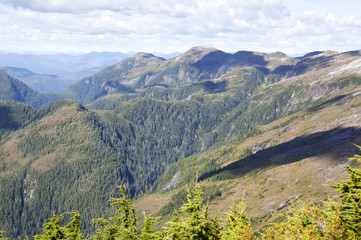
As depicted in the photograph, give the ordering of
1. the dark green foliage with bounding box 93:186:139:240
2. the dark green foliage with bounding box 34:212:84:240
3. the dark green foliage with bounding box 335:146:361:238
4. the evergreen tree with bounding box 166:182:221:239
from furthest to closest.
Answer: the dark green foliage with bounding box 93:186:139:240 → the dark green foliage with bounding box 34:212:84:240 → the evergreen tree with bounding box 166:182:221:239 → the dark green foliage with bounding box 335:146:361:238

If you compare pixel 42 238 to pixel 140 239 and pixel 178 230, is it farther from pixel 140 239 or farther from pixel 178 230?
pixel 178 230

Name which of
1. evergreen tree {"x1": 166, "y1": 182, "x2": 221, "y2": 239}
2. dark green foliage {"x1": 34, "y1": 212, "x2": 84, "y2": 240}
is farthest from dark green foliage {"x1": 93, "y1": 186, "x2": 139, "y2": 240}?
evergreen tree {"x1": 166, "y1": 182, "x2": 221, "y2": 239}

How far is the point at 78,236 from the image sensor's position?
21516 mm

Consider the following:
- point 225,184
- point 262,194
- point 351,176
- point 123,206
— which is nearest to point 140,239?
point 123,206

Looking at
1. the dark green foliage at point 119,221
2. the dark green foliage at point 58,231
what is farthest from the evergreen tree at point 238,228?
the dark green foliage at point 58,231

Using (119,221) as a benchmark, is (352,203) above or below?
above

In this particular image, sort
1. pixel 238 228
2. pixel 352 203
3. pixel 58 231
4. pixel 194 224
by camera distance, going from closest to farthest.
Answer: pixel 238 228
pixel 194 224
pixel 352 203
pixel 58 231

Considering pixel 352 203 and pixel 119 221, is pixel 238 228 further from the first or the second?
pixel 119 221

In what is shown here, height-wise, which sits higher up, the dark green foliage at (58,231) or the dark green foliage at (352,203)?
the dark green foliage at (352,203)

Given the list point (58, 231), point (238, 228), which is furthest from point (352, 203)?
point (58, 231)

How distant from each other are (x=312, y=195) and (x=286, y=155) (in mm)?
70764

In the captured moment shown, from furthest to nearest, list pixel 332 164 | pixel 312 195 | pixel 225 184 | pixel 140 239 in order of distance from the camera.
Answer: pixel 225 184 < pixel 332 164 < pixel 312 195 < pixel 140 239

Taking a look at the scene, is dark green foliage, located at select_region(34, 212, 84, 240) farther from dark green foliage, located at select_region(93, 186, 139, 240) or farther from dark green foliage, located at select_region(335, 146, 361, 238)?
dark green foliage, located at select_region(335, 146, 361, 238)

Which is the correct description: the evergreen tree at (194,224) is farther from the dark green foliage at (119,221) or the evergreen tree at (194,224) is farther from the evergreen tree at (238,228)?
the dark green foliage at (119,221)
